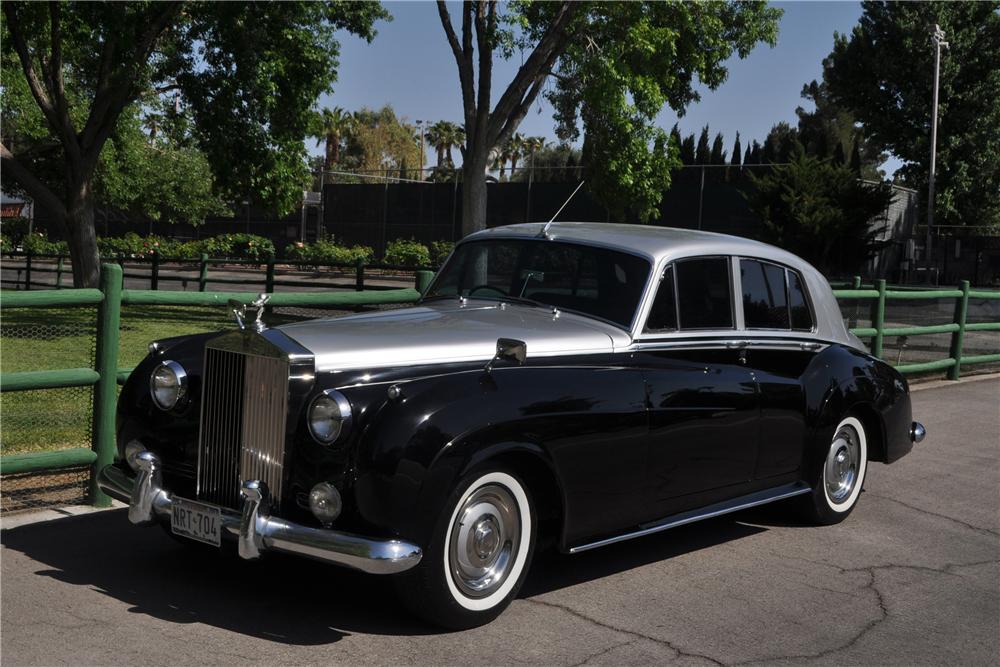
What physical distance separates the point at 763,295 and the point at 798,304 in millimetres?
431

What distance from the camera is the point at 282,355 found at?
4.55m

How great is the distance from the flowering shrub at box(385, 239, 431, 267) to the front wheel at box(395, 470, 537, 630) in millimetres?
39878

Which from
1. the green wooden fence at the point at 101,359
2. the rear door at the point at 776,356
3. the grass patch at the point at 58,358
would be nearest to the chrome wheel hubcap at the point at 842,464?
the rear door at the point at 776,356

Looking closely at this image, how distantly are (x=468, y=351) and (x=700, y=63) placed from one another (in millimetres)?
18659

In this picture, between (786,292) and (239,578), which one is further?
(786,292)

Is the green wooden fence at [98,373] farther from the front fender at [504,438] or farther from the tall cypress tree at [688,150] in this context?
the tall cypress tree at [688,150]

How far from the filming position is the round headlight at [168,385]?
16.5 feet

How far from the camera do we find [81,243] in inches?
790

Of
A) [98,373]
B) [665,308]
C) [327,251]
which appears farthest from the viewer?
[327,251]

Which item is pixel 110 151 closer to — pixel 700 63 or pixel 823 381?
pixel 700 63

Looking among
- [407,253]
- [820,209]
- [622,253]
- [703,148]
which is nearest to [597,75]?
[622,253]

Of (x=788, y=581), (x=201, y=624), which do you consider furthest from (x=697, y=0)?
(x=201, y=624)

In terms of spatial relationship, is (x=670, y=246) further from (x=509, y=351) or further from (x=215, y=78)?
(x=215, y=78)

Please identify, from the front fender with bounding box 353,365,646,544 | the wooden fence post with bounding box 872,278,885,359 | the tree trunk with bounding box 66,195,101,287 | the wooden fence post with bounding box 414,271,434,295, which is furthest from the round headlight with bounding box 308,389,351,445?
the tree trunk with bounding box 66,195,101,287
